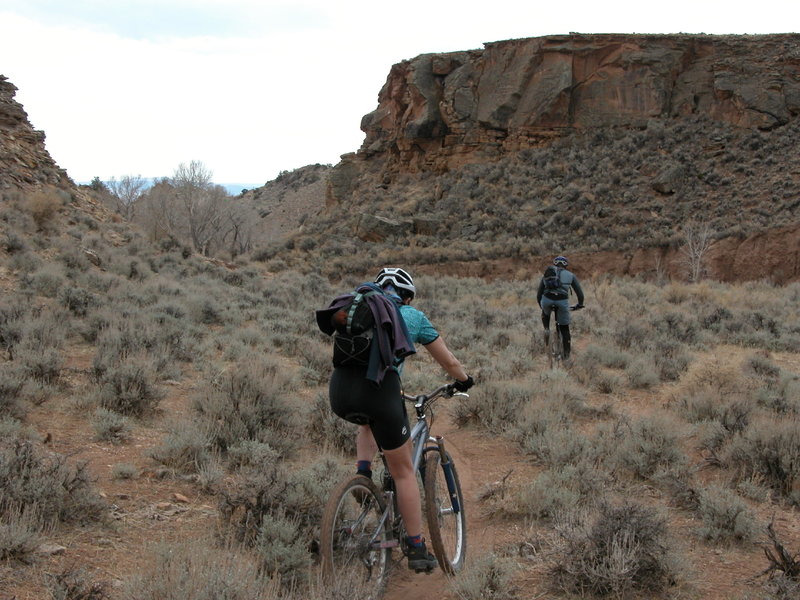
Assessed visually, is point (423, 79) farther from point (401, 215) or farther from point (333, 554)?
point (333, 554)

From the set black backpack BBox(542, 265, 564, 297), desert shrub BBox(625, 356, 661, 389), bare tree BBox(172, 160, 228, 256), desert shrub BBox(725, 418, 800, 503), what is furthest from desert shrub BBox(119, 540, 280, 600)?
bare tree BBox(172, 160, 228, 256)

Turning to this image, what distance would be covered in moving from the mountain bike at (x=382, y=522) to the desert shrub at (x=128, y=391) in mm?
3559

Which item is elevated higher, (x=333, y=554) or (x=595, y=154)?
(x=595, y=154)

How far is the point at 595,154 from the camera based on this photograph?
1385 inches

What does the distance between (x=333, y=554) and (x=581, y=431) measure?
4.46 meters

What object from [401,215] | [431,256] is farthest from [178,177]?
[431,256]

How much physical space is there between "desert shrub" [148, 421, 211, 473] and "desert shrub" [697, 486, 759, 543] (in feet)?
12.8

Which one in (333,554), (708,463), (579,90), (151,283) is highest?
(579,90)

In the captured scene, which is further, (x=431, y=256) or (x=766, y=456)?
(x=431, y=256)

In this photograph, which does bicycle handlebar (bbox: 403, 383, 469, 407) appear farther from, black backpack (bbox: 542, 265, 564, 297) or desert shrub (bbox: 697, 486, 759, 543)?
black backpack (bbox: 542, 265, 564, 297)

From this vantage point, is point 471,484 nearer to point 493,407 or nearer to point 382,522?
point 493,407

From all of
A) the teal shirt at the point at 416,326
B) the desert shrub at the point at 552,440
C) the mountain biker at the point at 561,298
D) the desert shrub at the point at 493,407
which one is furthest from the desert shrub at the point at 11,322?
the mountain biker at the point at 561,298

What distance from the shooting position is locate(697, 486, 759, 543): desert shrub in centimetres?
436

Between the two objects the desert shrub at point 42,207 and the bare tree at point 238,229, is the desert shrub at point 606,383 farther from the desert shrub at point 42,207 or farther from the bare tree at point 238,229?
the bare tree at point 238,229
